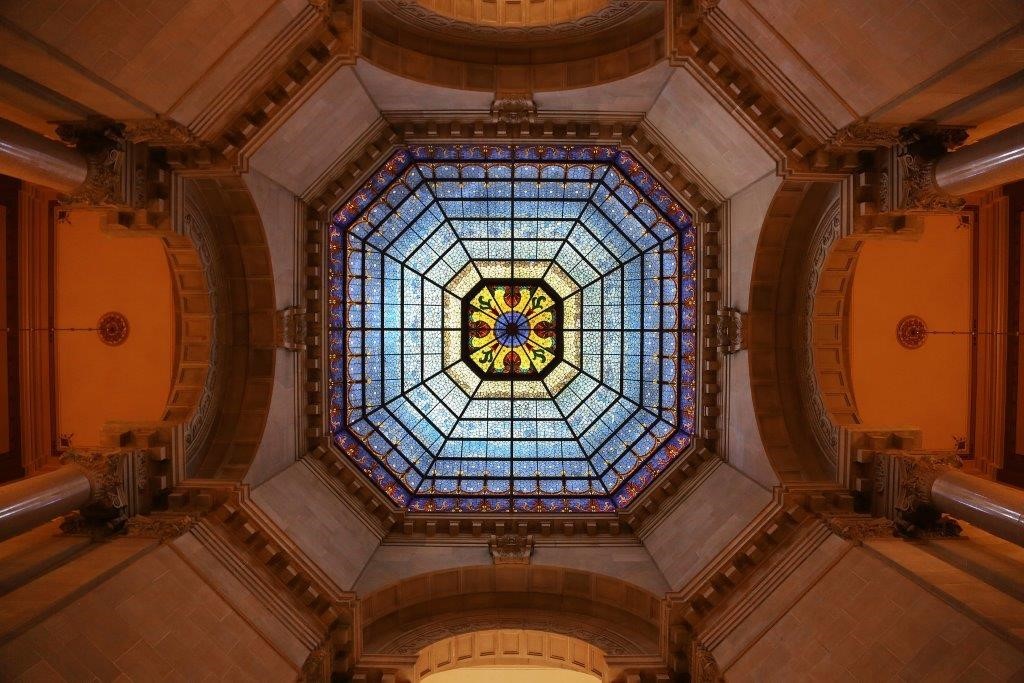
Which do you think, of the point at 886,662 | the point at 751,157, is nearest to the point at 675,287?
the point at 751,157

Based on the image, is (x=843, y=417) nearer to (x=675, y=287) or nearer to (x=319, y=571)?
(x=675, y=287)

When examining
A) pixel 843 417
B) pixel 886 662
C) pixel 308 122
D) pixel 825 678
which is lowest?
pixel 825 678

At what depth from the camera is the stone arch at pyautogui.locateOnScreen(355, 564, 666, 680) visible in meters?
14.8

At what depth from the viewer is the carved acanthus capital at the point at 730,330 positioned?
607 inches

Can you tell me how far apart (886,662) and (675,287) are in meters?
10.6

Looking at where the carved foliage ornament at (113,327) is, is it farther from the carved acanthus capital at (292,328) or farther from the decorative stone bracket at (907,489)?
the decorative stone bracket at (907,489)

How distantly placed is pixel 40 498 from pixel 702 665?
13.0m

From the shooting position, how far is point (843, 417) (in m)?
14.6

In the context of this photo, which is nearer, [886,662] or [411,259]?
[886,662]

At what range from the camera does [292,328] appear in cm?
1567

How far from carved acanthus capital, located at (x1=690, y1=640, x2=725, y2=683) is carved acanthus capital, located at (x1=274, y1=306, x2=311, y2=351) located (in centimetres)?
1183

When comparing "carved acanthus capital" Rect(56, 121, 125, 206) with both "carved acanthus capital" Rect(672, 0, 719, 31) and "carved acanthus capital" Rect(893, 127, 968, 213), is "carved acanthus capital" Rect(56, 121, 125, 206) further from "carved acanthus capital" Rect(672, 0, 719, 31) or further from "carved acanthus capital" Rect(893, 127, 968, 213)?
"carved acanthus capital" Rect(893, 127, 968, 213)

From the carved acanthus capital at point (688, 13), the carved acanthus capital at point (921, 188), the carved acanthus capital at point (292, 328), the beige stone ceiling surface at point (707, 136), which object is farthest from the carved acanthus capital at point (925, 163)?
the carved acanthus capital at point (292, 328)

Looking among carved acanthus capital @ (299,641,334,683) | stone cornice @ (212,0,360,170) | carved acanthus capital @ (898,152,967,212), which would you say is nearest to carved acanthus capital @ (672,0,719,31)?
carved acanthus capital @ (898,152,967,212)
